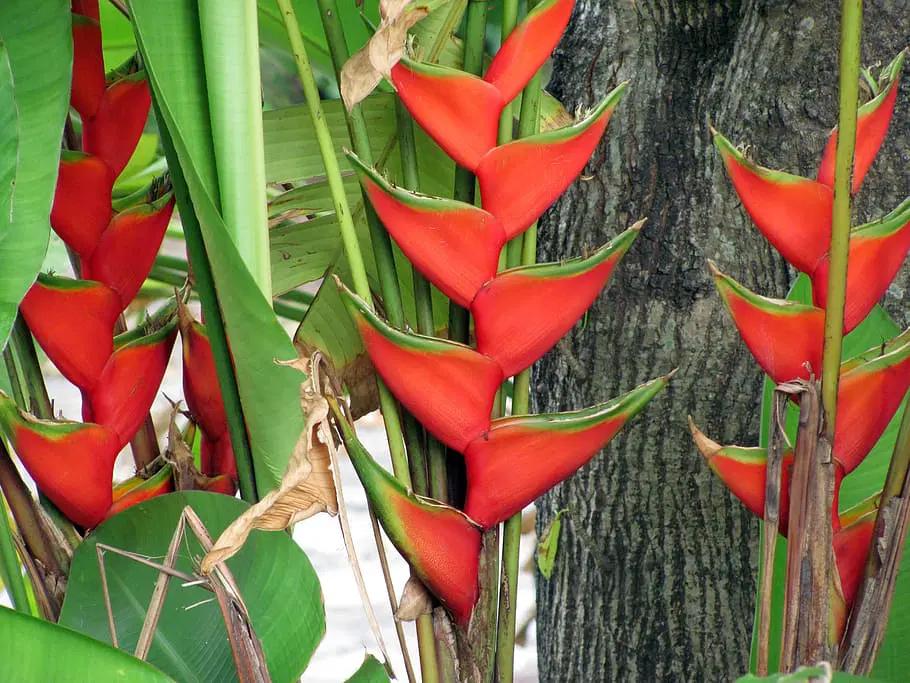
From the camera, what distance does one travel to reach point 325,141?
1.40 ft

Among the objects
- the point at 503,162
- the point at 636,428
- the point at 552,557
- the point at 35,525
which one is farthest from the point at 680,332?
the point at 35,525

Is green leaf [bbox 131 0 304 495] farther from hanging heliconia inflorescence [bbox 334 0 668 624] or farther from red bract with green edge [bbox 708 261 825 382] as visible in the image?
red bract with green edge [bbox 708 261 825 382]

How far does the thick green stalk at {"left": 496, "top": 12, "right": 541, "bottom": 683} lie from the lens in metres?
0.43

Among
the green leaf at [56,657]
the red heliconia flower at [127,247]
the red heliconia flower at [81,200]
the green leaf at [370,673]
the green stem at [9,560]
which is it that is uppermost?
the red heliconia flower at [81,200]

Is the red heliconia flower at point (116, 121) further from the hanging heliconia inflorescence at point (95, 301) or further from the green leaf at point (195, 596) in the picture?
the green leaf at point (195, 596)

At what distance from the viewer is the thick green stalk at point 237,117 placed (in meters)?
0.39

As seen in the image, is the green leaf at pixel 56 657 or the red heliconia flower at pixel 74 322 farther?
the red heliconia flower at pixel 74 322

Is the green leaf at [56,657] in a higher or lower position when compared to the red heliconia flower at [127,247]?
lower

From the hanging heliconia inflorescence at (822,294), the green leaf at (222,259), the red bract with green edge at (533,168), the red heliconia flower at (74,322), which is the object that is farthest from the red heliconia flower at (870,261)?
the red heliconia flower at (74,322)

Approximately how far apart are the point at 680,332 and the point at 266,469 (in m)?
0.38

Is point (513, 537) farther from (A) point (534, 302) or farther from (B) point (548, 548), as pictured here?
(B) point (548, 548)

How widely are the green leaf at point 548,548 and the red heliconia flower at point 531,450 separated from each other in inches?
14.2

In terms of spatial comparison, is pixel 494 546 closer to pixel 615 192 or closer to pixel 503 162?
pixel 503 162

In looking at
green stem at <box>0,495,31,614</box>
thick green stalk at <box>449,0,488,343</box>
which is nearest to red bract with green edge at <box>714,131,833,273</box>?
thick green stalk at <box>449,0,488,343</box>
